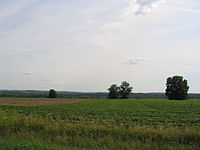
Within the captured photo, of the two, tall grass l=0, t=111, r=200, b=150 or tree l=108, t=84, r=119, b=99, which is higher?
tree l=108, t=84, r=119, b=99

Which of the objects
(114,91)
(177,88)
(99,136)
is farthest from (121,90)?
(99,136)

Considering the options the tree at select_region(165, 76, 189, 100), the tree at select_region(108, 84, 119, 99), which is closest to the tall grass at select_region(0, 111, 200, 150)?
the tree at select_region(165, 76, 189, 100)

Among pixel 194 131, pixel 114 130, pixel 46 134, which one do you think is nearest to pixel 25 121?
pixel 46 134

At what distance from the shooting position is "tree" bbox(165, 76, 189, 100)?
10869cm

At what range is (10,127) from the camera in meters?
14.0

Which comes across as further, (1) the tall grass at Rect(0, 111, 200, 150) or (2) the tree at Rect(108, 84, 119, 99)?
(2) the tree at Rect(108, 84, 119, 99)

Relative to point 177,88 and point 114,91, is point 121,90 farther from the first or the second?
point 177,88

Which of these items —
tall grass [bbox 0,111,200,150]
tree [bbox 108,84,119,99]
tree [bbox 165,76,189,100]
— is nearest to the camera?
tall grass [bbox 0,111,200,150]

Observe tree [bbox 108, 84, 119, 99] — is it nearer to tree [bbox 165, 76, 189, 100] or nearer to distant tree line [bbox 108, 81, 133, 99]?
distant tree line [bbox 108, 81, 133, 99]

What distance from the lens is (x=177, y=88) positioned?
359 ft

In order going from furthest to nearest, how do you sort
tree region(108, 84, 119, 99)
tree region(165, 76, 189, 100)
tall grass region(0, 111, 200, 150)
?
1. tree region(108, 84, 119, 99)
2. tree region(165, 76, 189, 100)
3. tall grass region(0, 111, 200, 150)

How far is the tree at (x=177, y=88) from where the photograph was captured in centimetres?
10869

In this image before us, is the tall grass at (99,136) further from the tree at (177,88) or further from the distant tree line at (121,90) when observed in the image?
the distant tree line at (121,90)

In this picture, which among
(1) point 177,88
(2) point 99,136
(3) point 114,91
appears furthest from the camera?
(3) point 114,91
